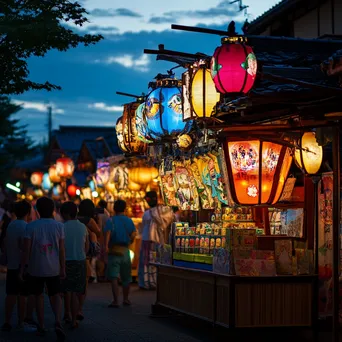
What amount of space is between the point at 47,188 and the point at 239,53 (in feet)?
110

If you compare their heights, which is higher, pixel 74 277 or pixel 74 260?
pixel 74 260

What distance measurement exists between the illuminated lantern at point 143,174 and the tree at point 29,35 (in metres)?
8.41

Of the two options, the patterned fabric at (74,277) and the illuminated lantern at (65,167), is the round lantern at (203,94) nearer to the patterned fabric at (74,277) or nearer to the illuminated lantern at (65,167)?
the patterned fabric at (74,277)

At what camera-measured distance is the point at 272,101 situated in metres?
11.1

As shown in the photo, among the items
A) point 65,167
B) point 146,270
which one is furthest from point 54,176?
point 146,270

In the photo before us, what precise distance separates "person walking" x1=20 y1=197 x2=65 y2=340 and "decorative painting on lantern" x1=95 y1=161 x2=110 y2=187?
16.8m

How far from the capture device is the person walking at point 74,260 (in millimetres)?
14617

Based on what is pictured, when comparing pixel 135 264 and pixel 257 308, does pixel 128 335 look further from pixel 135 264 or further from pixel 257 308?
pixel 135 264

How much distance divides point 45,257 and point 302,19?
16193mm

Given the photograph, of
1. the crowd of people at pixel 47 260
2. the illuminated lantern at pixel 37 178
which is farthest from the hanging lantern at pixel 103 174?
the illuminated lantern at pixel 37 178

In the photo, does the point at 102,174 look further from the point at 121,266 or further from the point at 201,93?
the point at 201,93

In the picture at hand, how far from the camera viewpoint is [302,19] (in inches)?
1067

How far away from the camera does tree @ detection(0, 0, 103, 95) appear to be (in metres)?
17.0

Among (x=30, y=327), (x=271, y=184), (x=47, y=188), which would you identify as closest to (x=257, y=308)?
(x=271, y=184)
